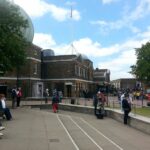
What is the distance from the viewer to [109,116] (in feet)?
98.8

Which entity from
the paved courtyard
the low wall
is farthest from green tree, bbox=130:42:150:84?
the paved courtyard

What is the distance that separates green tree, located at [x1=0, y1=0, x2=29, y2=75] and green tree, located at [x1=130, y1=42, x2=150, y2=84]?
13.3 m

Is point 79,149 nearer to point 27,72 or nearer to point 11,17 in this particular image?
point 11,17

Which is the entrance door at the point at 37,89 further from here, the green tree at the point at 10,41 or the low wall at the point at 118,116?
the green tree at the point at 10,41

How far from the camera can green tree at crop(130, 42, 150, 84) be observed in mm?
45750

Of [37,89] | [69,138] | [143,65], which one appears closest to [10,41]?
[143,65]

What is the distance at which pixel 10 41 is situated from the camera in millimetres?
36312

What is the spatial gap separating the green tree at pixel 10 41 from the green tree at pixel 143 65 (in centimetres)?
1332

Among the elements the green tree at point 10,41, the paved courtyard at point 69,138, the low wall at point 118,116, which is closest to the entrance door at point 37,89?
the low wall at point 118,116

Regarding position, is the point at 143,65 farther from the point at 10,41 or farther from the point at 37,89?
the point at 37,89

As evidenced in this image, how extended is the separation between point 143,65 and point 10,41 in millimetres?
16177

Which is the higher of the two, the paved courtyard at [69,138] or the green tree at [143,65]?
the green tree at [143,65]

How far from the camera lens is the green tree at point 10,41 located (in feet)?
118

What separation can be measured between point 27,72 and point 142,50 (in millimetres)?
29414
